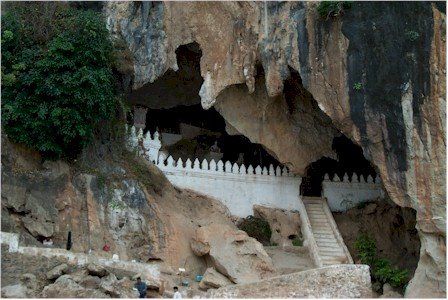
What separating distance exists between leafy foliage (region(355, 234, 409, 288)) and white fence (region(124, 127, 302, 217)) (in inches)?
137

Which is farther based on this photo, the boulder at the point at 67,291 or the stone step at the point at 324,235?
the stone step at the point at 324,235

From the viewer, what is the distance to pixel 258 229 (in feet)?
73.7

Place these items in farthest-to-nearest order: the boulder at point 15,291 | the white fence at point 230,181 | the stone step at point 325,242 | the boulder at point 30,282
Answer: the white fence at point 230,181 → the stone step at point 325,242 → the boulder at point 30,282 → the boulder at point 15,291

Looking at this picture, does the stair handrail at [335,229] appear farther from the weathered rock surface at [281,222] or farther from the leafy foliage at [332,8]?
the leafy foliage at [332,8]

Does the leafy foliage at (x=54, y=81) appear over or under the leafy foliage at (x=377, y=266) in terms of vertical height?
over

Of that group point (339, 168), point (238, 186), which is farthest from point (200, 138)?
point (339, 168)

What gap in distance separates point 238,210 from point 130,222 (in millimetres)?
4835

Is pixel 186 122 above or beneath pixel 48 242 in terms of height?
above

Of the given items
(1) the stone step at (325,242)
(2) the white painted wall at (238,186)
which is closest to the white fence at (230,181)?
(2) the white painted wall at (238,186)

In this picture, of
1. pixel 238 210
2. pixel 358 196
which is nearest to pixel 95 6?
pixel 238 210

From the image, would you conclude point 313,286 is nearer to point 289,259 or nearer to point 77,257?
point 289,259

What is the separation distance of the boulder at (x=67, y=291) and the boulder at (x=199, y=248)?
4.85m

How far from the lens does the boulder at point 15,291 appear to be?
1496 cm

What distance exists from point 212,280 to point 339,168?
10729 mm
